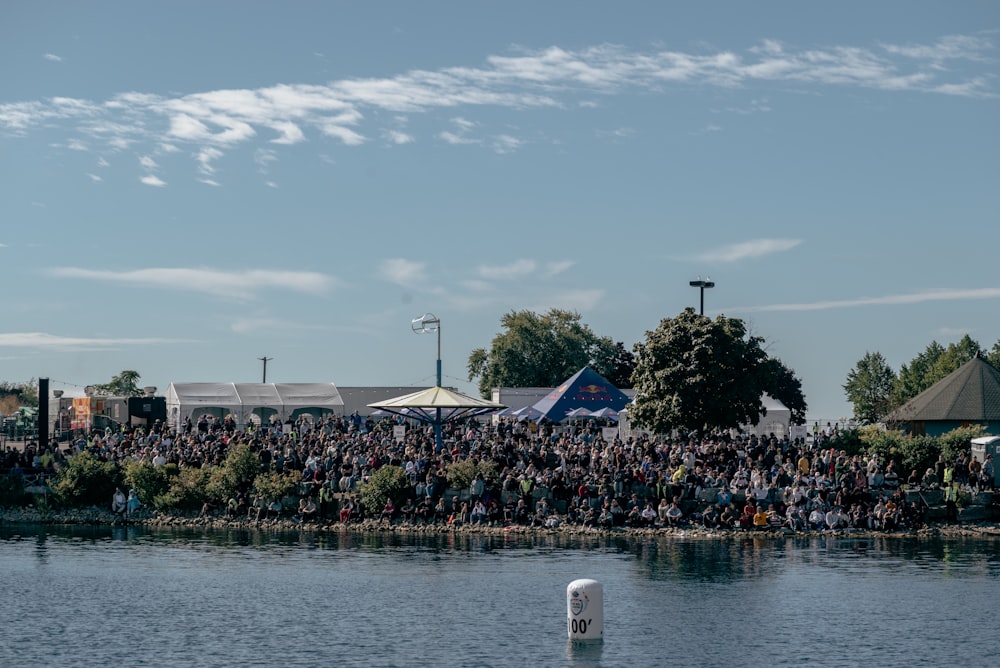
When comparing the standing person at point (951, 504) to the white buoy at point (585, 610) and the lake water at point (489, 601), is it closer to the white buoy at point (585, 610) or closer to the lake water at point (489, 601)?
the lake water at point (489, 601)

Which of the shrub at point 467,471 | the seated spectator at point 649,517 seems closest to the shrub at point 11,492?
the shrub at point 467,471

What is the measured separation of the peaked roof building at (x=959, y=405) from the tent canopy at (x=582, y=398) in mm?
16585

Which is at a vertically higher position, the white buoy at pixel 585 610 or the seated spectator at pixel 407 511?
the seated spectator at pixel 407 511

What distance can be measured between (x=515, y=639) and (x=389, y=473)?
25.5 metres

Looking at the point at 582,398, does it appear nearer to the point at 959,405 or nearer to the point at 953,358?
the point at 959,405

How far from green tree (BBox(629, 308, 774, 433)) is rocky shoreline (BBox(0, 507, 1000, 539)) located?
12.2m

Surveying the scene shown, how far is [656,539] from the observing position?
54344 millimetres

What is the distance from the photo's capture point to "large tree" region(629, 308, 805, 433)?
66.4 m

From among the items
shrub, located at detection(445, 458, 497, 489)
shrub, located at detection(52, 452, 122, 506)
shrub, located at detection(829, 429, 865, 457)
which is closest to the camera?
shrub, located at detection(445, 458, 497, 489)

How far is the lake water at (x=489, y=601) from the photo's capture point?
1280 inches

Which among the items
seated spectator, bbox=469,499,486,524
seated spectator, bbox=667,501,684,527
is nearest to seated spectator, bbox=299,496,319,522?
seated spectator, bbox=469,499,486,524

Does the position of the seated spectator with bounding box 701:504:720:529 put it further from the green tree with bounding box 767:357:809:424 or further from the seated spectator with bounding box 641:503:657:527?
the green tree with bounding box 767:357:809:424

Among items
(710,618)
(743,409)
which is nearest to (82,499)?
(743,409)

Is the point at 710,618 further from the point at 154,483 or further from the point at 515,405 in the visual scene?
the point at 515,405
